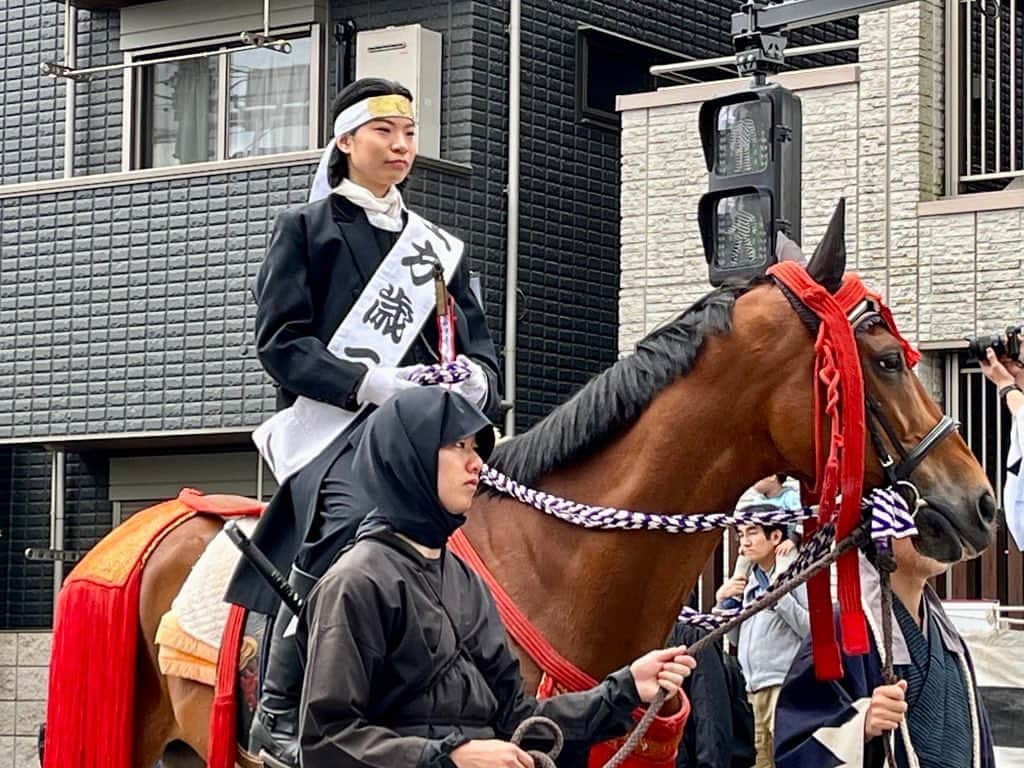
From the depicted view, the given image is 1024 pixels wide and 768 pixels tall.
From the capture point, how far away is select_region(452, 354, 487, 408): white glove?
685 centimetres

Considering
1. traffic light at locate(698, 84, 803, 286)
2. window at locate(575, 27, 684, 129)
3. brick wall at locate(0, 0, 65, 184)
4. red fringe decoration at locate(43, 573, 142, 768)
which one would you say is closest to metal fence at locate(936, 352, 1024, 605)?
traffic light at locate(698, 84, 803, 286)

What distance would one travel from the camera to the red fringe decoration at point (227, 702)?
7.70m

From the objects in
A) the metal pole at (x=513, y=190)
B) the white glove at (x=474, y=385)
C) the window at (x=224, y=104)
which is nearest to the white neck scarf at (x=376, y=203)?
the white glove at (x=474, y=385)

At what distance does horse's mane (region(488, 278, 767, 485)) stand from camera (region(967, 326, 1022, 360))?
106 cm

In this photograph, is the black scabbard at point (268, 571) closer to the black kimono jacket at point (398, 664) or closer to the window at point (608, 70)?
the black kimono jacket at point (398, 664)

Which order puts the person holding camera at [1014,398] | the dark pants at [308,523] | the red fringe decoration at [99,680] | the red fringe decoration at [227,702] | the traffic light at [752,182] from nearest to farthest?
the dark pants at [308,523] → the person holding camera at [1014,398] → the red fringe decoration at [227,702] → the red fringe decoration at [99,680] → the traffic light at [752,182]

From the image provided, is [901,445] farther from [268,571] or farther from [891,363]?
[268,571]

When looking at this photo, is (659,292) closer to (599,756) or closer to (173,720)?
(173,720)

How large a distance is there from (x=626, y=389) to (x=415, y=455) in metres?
1.84

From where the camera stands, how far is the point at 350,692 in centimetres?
477

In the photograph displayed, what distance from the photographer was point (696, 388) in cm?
659

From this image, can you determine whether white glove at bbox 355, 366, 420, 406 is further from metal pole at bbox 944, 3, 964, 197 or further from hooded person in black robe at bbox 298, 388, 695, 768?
metal pole at bbox 944, 3, 964, 197

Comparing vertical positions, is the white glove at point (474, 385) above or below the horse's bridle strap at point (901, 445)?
above

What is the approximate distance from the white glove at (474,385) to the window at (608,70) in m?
9.90
